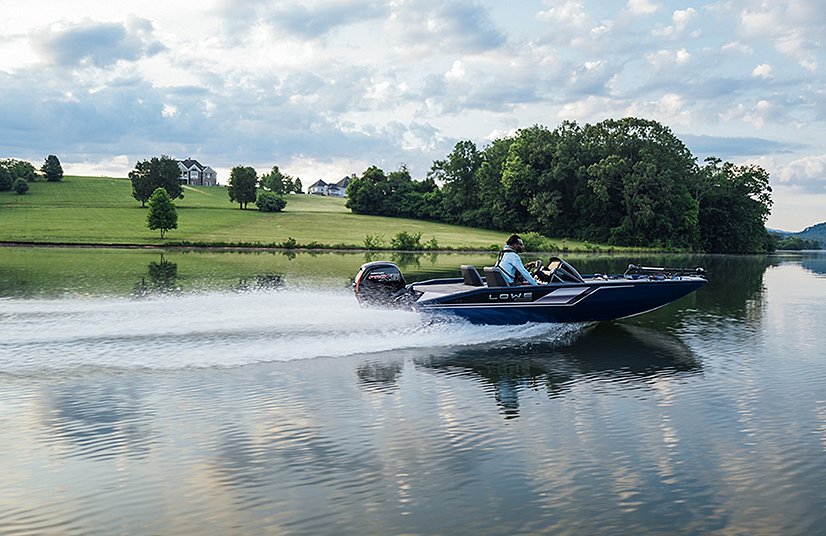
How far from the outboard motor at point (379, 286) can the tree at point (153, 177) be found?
313 feet

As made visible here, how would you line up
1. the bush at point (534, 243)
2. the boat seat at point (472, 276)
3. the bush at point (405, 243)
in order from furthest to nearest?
the bush at point (534, 243) < the bush at point (405, 243) < the boat seat at point (472, 276)

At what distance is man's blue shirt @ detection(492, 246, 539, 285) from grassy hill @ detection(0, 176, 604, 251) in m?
51.2

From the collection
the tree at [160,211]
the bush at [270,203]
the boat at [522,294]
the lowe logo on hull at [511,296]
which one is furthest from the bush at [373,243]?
the lowe logo on hull at [511,296]

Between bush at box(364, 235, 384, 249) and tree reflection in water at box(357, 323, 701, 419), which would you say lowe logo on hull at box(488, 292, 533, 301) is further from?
bush at box(364, 235, 384, 249)

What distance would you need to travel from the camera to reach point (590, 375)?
508 inches

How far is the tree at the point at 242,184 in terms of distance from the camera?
119000mm

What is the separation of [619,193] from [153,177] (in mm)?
64587

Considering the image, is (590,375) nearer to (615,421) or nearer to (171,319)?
(615,421)

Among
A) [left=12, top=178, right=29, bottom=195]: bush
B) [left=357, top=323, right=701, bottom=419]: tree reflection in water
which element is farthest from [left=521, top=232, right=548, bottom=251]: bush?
[left=12, top=178, right=29, bottom=195]: bush

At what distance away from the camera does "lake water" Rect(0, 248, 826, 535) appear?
6.71 m

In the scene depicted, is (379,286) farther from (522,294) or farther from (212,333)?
(212,333)

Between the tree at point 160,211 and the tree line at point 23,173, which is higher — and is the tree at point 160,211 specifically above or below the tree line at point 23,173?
below

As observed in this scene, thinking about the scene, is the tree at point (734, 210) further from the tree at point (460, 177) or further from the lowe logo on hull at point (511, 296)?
the lowe logo on hull at point (511, 296)

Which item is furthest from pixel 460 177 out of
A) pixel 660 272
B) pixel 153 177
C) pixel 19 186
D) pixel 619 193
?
pixel 660 272
